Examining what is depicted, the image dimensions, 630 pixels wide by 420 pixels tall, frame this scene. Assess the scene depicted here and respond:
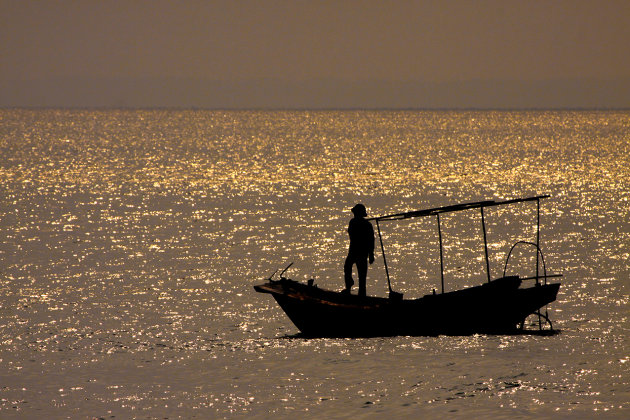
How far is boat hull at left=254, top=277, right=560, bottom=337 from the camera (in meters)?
20.7

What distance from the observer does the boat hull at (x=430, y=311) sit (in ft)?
67.9

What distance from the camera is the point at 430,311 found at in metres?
20.8

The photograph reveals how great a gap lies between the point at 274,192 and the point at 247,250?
28703mm

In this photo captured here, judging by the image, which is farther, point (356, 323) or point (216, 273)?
point (216, 273)

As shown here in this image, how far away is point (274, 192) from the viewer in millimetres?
65500

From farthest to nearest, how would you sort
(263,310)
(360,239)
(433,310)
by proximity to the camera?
(263,310) → (360,239) → (433,310)

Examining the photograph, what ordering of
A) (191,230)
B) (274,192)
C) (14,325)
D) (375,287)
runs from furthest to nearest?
(274,192) → (191,230) → (375,287) → (14,325)

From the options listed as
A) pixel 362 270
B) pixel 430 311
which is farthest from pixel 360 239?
pixel 430 311

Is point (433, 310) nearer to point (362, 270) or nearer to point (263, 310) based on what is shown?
point (362, 270)

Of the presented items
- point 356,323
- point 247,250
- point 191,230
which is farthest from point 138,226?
point 356,323

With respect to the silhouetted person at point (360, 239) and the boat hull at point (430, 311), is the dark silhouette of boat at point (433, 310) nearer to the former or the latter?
the boat hull at point (430, 311)

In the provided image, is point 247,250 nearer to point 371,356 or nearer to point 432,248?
point 432,248

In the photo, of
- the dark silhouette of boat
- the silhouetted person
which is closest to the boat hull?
the dark silhouette of boat

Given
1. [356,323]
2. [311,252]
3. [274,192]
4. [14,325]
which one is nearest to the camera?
[356,323]
